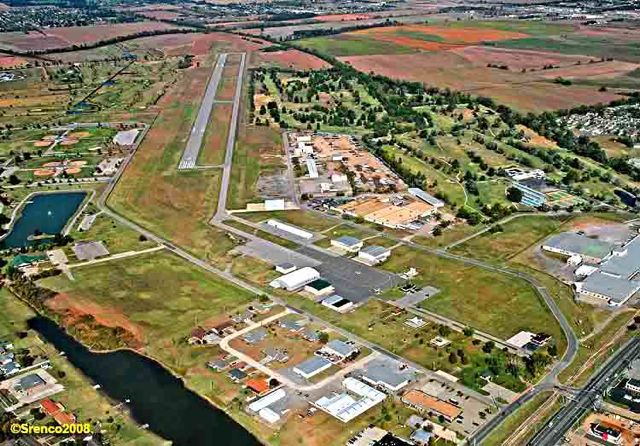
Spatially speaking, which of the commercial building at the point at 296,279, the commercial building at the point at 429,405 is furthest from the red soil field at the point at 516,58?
the commercial building at the point at 429,405

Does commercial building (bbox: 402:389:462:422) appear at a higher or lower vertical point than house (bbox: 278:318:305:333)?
lower

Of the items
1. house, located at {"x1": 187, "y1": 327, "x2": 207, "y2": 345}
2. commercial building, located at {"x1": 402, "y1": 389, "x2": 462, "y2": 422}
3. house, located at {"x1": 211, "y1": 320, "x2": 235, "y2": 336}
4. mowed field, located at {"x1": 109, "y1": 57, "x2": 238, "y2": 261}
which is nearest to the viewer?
commercial building, located at {"x1": 402, "y1": 389, "x2": 462, "y2": 422}

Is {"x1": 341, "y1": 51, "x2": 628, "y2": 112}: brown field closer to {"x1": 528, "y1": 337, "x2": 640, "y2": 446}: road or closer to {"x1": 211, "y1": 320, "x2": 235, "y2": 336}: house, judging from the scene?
{"x1": 528, "y1": 337, "x2": 640, "y2": 446}: road

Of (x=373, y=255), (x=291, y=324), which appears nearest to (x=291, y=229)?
(x=373, y=255)

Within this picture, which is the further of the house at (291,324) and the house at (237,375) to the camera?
the house at (291,324)

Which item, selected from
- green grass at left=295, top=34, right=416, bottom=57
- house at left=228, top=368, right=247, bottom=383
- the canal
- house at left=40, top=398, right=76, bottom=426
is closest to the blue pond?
the canal

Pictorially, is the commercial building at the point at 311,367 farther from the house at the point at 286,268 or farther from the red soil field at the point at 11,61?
the red soil field at the point at 11,61

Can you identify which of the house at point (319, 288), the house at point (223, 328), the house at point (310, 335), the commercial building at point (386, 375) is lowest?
the commercial building at point (386, 375)
